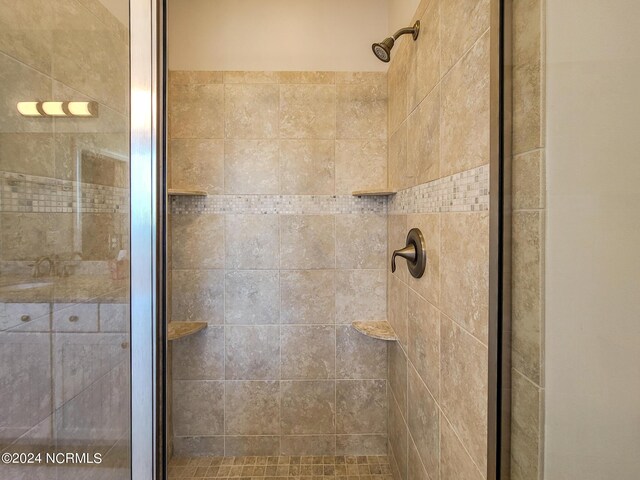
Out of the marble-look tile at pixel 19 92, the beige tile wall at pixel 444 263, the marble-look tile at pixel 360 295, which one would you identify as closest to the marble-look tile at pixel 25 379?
the marble-look tile at pixel 19 92

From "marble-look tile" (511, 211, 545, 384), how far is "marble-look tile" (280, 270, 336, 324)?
47.3 inches

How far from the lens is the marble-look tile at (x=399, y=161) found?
134cm

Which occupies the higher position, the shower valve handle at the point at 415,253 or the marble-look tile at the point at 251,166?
the marble-look tile at the point at 251,166

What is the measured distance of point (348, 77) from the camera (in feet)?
5.55

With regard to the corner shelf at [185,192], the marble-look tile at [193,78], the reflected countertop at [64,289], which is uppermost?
the marble-look tile at [193,78]

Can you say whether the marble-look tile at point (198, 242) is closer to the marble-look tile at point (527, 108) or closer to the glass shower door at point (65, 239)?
the glass shower door at point (65, 239)

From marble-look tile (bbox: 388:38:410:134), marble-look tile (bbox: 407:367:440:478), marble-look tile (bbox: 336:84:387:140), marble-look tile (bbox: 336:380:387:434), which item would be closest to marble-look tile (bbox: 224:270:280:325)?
marble-look tile (bbox: 336:380:387:434)

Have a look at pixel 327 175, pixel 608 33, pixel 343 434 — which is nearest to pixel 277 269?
pixel 327 175

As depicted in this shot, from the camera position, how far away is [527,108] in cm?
51

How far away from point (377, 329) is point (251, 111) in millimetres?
1396

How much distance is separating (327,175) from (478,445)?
1354 mm

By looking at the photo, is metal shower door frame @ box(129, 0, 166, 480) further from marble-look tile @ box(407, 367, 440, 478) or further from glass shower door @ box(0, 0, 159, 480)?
marble-look tile @ box(407, 367, 440, 478)

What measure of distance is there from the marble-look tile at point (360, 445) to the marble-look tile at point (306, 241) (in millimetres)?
992

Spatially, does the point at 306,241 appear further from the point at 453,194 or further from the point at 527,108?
the point at 527,108
